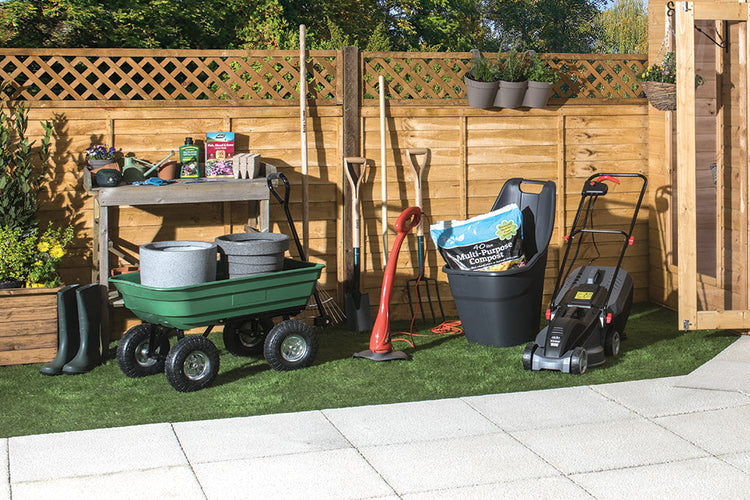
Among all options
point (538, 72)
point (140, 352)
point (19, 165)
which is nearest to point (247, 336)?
point (140, 352)

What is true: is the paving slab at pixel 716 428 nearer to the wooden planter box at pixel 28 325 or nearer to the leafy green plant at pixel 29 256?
the wooden planter box at pixel 28 325

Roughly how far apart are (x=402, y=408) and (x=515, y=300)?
1413 millimetres

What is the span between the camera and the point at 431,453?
3.59 m

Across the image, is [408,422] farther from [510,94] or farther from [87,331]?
[510,94]

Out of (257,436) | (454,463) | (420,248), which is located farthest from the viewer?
(420,248)

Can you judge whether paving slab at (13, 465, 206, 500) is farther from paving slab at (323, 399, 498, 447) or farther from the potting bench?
the potting bench

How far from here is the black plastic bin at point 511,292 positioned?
5.27m

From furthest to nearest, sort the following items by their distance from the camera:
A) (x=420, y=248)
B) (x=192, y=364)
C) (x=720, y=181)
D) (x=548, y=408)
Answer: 1. (x=420, y=248)
2. (x=720, y=181)
3. (x=192, y=364)
4. (x=548, y=408)

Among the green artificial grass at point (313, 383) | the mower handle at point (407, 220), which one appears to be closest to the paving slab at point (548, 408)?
the green artificial grass at point (313, 383)

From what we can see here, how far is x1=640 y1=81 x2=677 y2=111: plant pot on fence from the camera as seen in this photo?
5.97m

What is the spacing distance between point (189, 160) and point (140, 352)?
1397mm

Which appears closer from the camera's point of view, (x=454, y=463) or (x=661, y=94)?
(x=454, y=463)

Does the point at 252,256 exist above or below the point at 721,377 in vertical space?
above

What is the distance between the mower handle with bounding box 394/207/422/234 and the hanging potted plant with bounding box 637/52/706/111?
2.03 meters
